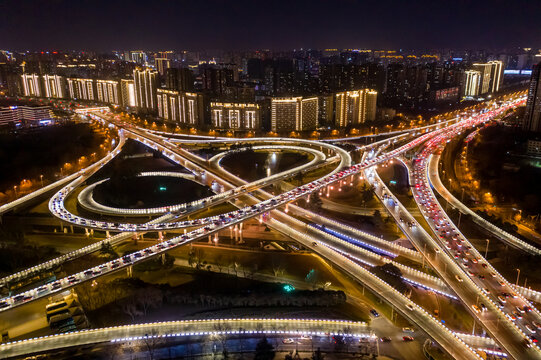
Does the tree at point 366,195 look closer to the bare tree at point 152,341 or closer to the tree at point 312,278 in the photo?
the tree at point 312,278

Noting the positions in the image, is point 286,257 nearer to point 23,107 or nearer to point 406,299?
point 406,299

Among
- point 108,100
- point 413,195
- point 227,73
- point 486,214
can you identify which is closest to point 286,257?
point 413,195

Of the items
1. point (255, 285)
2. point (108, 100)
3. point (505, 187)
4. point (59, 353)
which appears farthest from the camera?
point (108, 100)

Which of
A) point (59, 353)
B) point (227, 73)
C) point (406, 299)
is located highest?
point (227, 73)

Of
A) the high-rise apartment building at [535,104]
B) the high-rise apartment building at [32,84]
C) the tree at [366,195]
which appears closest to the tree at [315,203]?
the tree at [366,195]

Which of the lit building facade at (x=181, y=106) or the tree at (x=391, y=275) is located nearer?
the tree at (x=391, y=275)

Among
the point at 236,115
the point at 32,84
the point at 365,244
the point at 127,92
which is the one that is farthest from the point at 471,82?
the point at 32,84
